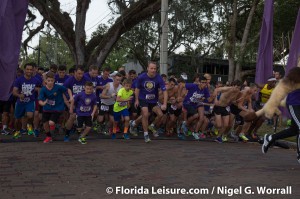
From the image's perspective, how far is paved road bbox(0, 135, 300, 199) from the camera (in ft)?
20.6

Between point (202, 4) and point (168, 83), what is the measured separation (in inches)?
511

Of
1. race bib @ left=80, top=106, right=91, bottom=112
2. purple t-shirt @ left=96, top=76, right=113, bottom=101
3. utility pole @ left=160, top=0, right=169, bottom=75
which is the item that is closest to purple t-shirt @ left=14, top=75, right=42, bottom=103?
race bib @ left=80, top=106, right=91, bottom=112

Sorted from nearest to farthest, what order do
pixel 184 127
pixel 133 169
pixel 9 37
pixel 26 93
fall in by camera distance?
pixel 133 169 → pixel 9 37 → pixel 26 93 → pixel 184 127

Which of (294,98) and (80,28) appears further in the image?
(80,28)

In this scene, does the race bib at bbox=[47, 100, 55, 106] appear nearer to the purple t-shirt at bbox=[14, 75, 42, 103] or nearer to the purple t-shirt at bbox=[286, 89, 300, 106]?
the purple t-shirt at bbox=[14, 75, 42, 103]

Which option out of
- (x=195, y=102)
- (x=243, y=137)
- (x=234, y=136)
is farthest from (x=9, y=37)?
(x=234, y=136)

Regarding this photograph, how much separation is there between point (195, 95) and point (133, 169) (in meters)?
6.00

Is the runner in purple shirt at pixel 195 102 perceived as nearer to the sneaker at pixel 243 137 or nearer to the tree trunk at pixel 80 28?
the sneaker at pixel 243 137

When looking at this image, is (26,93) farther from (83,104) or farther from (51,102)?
(83,104)

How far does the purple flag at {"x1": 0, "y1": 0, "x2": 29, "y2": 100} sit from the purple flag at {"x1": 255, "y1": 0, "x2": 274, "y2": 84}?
657 centimetres

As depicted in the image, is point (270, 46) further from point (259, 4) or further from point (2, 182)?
point (259, 4)

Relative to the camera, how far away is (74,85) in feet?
40.1

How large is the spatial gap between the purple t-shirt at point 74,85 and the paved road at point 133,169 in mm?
1740

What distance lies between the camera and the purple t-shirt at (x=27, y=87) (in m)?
12.0
